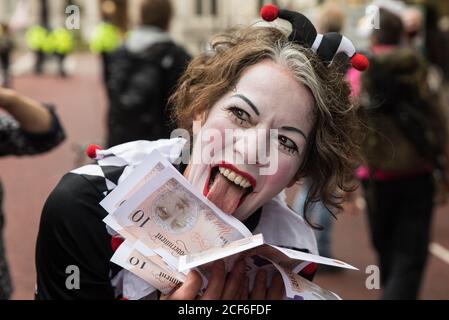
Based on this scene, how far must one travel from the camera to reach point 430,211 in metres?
3.96

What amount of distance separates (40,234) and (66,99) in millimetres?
14710

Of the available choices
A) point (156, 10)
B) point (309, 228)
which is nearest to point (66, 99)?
point (156, 10)

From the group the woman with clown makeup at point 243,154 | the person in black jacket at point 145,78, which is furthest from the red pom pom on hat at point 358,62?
the person in black jacket at point 145,78

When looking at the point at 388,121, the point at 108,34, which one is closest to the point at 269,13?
the point at 388,121

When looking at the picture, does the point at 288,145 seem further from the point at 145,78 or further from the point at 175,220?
the point at 145,78

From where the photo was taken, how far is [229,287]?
4.70 feet

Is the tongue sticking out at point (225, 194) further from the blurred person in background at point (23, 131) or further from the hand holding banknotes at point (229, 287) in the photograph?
the blurred person in background at point (23, 131)

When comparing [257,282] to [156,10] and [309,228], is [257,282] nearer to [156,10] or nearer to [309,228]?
[309,228]

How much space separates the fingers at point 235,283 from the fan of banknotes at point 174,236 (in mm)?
16

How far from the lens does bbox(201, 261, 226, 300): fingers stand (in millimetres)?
1411

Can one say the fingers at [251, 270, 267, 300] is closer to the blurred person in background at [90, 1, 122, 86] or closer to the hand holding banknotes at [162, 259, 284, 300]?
the hand holding banknotes at [162, 259, 284, 300]

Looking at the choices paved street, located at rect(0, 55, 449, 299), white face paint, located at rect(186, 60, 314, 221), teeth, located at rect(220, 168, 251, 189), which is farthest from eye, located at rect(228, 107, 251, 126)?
paved street, located at rect(0, 55, 449, 299)

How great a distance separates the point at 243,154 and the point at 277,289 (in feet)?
0.88

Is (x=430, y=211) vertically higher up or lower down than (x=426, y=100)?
lower down
